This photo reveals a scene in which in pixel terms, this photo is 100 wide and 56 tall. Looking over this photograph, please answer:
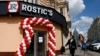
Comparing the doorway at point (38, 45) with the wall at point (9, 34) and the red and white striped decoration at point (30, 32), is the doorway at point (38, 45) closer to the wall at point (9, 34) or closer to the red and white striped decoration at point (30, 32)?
the red and white striped decoration at point (30, 32)

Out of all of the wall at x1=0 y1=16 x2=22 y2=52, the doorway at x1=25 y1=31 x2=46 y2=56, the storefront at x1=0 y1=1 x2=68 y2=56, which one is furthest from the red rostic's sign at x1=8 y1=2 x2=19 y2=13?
the doorway at x1=25 y1=31 x2=46 y2=56

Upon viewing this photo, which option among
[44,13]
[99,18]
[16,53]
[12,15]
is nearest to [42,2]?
[44,13]

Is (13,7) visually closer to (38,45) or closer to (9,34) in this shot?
(9,34)

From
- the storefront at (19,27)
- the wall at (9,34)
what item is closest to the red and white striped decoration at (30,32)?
the storefront at (19,27)

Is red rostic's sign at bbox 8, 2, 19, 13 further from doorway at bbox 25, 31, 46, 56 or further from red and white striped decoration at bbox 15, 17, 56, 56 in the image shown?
doorway at bbox 25, 31, 46, 56

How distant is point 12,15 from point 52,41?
11.7 feet

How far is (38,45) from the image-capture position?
20.0 meters

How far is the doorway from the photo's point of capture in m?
19.5

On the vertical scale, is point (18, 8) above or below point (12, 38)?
above

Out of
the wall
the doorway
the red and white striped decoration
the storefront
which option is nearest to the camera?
the red and white striped decoration

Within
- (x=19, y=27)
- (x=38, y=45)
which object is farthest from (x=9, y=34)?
(x=38, y=45)

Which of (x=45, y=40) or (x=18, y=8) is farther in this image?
(x=45, y=40)

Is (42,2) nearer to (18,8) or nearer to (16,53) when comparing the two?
(18,8)

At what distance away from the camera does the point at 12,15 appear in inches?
723
